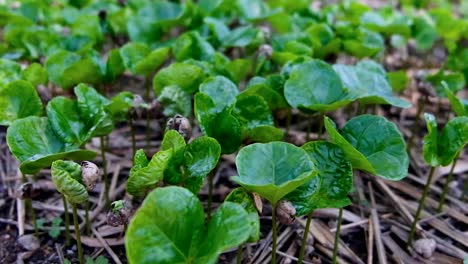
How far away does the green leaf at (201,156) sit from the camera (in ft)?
3.55

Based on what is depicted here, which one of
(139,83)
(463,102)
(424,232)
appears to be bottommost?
(424,232)

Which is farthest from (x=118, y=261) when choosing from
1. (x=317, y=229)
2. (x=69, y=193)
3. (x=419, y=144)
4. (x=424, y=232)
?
(x=419, y=144)

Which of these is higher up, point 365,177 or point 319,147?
point 319,147

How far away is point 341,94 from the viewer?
1339 millimetres

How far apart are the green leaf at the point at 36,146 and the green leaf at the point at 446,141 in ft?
2.38

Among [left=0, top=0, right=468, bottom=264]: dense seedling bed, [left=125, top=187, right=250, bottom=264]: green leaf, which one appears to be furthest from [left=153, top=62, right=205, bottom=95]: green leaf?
[left=125, top=187, right=250, bottom=264]: green leaf

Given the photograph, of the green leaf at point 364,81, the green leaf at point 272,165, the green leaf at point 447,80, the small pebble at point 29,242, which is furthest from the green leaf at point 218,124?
the green leaf at point 447,80

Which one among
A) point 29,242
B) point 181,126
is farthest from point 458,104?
point 29,242

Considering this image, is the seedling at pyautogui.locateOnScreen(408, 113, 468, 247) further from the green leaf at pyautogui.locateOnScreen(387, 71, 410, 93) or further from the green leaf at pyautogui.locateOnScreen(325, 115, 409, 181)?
the green leaf at pyautogui.locateOnScreen(387, 71, 410, 93)

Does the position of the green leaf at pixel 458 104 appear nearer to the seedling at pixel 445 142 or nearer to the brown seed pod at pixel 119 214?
the seedling at pixel 445 142

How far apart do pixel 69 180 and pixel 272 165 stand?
0.38 meters

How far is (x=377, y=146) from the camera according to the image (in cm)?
117

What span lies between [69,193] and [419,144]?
117 cm

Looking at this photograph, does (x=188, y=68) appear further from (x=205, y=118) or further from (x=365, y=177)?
(x=365, y=177)
